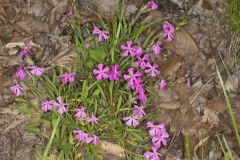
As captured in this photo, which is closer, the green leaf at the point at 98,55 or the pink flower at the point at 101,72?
the pink flower at the point at 101,72

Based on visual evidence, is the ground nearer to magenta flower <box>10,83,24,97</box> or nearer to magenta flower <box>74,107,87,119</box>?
magenta flower <box>10,83,24,97</box>

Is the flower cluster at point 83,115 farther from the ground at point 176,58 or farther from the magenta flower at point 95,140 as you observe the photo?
the ground at point 176,58

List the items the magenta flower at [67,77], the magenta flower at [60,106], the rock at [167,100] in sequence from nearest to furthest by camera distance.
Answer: the magenta flower at [60,106] → the magenta flower at [67,77] → the rock at [167,100]

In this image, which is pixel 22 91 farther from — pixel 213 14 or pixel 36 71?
pixel 213 14

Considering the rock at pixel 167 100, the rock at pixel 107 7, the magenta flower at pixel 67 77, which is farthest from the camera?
the rock at pixel 107 7

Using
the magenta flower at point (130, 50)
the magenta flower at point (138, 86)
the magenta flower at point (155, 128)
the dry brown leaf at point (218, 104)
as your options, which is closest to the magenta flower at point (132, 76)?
the magenta flower at point (138, 86)

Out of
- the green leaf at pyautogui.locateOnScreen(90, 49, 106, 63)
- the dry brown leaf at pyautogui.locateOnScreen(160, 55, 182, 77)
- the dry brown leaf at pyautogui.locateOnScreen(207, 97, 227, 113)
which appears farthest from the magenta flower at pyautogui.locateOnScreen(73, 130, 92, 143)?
the dry brown leaf at pyautogui.locateOnScreen(207, 97, 227, 113)

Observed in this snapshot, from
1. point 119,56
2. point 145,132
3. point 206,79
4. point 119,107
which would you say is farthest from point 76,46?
point 206,79
